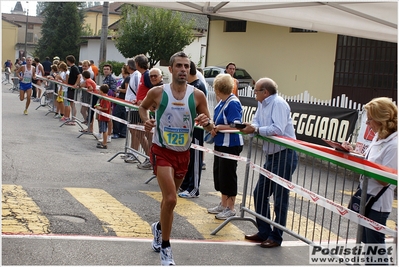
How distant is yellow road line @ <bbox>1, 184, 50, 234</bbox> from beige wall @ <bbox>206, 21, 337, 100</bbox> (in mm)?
20963

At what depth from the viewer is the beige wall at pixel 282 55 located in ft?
89.5

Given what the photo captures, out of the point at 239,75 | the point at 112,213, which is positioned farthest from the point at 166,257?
the point at 239,75

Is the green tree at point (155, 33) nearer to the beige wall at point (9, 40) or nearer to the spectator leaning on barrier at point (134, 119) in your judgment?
the spectator leaning on barrier at point (134, 119)

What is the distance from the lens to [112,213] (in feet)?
24.0

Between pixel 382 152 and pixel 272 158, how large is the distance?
1.84 metres

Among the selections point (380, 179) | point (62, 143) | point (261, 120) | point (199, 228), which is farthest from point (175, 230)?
point (62, 143)

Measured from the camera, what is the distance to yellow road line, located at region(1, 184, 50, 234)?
20.5ft

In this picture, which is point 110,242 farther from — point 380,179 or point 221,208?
point 380,179

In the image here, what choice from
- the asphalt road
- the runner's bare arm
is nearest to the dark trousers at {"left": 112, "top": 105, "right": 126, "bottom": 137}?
the asphalt road

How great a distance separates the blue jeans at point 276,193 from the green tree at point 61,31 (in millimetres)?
71717

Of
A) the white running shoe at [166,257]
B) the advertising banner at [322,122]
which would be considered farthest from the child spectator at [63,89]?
the white running shoe at [166,257]

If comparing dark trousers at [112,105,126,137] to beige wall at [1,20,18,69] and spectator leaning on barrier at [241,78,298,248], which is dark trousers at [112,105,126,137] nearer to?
spectator leaning on barrier at [241,78,298,248]

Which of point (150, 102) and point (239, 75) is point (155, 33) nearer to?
point (239, 75)

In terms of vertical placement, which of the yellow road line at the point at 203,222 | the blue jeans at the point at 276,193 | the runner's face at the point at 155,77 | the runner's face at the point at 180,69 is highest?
the runner's face at the point at 180,69
